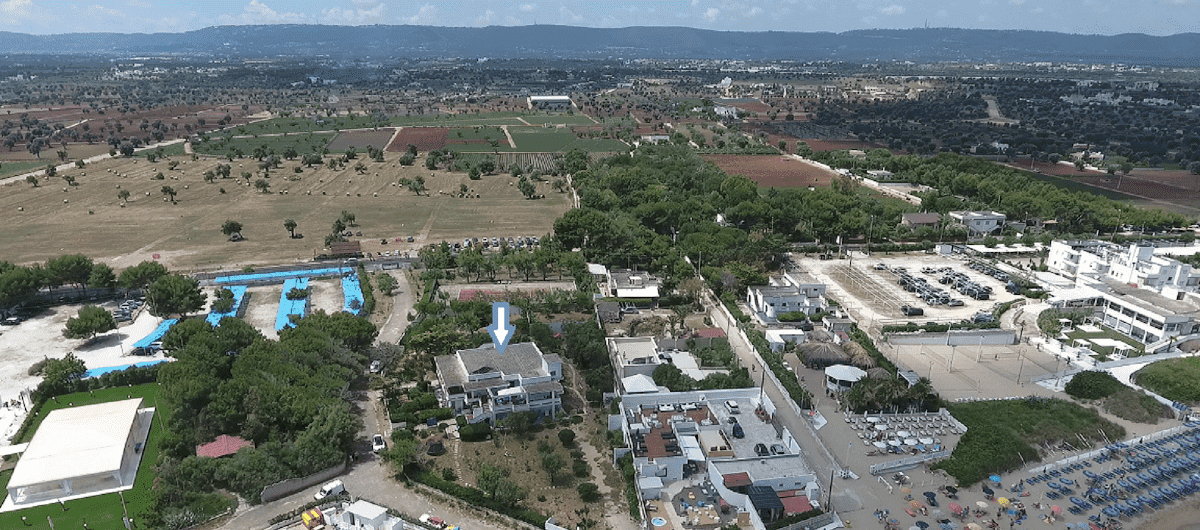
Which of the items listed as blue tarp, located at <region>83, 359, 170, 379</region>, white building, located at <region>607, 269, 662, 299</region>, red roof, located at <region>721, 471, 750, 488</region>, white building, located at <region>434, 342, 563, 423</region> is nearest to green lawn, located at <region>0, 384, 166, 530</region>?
blue tarp, located at <region>83, 359, 170, 379</region>

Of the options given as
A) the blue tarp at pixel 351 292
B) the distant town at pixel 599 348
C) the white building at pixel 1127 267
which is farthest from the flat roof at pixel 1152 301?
the blue tarp at pixel 351 292

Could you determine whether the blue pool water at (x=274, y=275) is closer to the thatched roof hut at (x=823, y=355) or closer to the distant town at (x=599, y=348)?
the distant town at (x=599, y=348)

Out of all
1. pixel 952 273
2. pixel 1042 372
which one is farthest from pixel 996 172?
pixel 1042 372

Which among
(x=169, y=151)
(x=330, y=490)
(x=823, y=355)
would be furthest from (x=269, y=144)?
(x=823, y=355)

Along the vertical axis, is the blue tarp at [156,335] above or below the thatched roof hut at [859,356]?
below

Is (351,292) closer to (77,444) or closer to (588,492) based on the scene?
(77,444)
